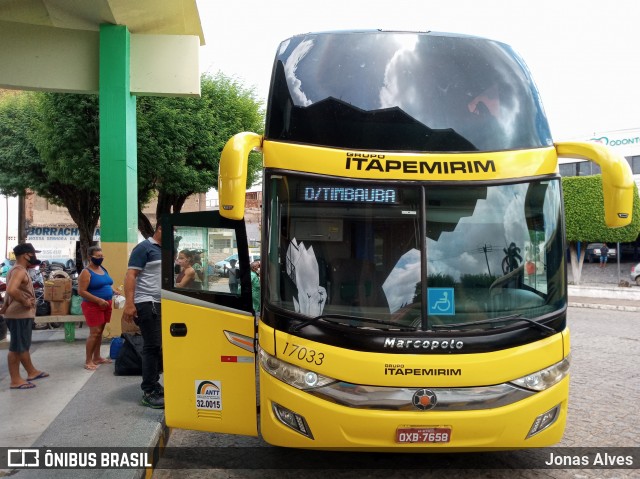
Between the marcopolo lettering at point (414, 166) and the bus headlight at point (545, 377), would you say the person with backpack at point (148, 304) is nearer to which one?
the marcopolo lettering at point (414, 166)

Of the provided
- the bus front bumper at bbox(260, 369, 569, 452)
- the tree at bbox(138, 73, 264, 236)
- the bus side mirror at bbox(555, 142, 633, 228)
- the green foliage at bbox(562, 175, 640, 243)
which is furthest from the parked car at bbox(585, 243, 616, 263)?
the bus front bumper at bbox(260, 369, 569, 452)

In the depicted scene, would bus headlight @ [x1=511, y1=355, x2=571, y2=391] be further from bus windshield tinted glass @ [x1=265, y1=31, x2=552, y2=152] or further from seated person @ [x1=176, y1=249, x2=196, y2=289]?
seated person @ [x1=176, y1=249, x2=196, y2=289]

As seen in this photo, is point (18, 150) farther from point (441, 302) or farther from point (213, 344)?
point (441, 302)

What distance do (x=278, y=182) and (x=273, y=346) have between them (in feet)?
3.76

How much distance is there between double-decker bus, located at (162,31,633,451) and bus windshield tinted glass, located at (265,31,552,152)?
0.6 inches

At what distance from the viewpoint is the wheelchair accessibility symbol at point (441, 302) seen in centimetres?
389

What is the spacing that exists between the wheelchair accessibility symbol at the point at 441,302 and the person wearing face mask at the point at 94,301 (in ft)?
17.6

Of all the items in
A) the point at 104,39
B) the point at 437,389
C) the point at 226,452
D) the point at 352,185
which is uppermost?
the point at 104,39

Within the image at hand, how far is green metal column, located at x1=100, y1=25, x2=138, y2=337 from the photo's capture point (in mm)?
9664

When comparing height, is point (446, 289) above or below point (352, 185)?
below

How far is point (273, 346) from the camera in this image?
399cm

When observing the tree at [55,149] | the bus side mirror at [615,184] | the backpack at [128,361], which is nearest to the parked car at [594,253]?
the tree at [55,149]

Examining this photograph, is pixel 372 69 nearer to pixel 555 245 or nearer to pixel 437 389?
pixel 555 245

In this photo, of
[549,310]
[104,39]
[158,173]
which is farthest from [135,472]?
[158,173]
